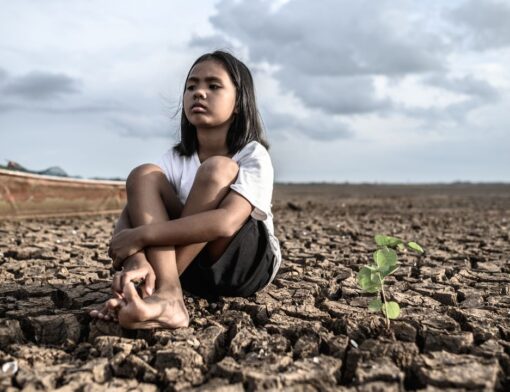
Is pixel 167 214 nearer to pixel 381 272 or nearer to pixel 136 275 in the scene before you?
pixel 136 275

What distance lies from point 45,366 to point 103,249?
2087mm

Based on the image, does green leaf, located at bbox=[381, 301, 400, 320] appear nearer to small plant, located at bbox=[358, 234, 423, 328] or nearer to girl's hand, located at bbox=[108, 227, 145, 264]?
small plant, located at bbox=[358, 234, 423, 328]

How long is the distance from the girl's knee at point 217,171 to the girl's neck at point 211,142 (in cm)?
31

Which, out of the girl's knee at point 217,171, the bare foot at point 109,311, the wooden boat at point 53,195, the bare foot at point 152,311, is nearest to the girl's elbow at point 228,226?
the girl's knee at point 217,171

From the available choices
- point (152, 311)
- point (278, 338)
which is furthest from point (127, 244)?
point (278, 338)

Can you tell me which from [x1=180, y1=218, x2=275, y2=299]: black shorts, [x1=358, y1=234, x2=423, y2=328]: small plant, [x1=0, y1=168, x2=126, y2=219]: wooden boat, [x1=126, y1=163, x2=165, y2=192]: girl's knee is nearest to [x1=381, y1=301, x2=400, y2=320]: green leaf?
[x1=358, y1=234, x2=423, y2=328]: small plant


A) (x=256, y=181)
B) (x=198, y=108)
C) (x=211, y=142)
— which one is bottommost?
(x=256, y=181)

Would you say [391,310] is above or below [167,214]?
below

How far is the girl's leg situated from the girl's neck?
279mm

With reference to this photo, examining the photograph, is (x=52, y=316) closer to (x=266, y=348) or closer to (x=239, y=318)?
(x=239, y=318)

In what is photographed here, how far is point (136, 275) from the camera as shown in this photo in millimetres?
1646

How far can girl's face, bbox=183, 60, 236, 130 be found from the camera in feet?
6.45

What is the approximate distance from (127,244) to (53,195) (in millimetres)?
4456

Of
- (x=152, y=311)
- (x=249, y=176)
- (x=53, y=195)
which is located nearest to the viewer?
(x=152, y=311)
